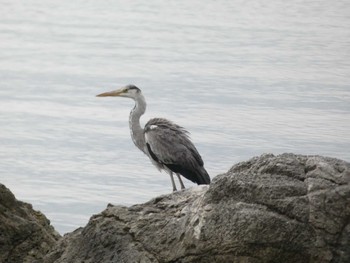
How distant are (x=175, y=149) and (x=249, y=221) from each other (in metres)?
7.03

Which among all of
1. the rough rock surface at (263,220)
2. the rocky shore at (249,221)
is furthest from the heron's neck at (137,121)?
the rough rock surface at (263,220)

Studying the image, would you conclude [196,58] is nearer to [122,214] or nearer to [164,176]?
[164,176]

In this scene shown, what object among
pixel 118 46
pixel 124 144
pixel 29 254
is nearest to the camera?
pixel 29 254

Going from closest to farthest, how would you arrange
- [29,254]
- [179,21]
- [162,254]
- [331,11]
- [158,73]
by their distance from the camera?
[162,254], [29,254], [158,73], [179,21], [331,11]

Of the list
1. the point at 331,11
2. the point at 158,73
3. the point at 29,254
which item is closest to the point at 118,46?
the point at 158,73

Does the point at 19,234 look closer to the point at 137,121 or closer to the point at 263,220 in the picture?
the point at 263,220

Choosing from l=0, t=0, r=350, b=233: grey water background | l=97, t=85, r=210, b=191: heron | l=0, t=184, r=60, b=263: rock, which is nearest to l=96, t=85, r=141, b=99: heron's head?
l=97, t=85, r=210, b=191: heron

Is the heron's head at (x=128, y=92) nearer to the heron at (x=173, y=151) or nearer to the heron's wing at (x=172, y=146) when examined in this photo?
the heron at (x=173, y=151)

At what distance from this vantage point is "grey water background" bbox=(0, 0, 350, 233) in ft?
56.5

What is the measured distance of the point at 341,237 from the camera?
636 cm

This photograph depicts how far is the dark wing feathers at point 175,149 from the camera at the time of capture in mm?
13180

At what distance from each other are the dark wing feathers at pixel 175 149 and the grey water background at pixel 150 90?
4.91ft

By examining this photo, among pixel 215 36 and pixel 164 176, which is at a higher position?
pixel 215 36

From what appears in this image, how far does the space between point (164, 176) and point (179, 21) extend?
17007mm
